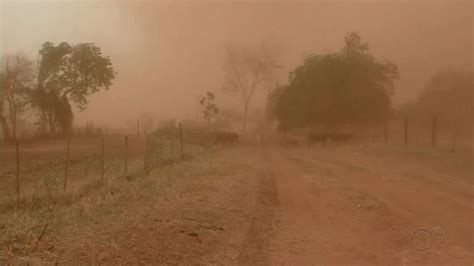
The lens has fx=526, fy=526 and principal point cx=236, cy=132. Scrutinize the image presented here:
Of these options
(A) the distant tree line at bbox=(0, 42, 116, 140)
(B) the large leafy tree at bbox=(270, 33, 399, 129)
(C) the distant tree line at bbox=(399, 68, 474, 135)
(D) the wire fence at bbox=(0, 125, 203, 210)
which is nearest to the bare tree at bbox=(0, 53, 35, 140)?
(A) the distant tree line at bbox=(0, 42, 116, 140)

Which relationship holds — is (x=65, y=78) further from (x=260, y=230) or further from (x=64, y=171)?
(x=260, y=230)

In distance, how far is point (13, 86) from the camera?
132ft

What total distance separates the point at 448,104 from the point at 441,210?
3857 centimetres

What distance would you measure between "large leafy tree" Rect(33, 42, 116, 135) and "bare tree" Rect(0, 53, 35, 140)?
85 cm

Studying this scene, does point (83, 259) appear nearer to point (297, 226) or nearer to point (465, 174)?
point (297, 226)

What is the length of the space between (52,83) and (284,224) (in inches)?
1406

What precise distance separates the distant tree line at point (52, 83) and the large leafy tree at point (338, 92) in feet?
53.7

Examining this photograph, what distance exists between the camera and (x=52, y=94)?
4231cm

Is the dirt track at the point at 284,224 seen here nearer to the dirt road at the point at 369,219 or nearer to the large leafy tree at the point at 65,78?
the dirt road at the point at 369,219

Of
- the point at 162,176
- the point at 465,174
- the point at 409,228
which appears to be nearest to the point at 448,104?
the point at 465,174

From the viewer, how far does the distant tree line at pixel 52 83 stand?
40.2 meters

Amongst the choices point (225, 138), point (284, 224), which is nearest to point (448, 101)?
point (225, 138)

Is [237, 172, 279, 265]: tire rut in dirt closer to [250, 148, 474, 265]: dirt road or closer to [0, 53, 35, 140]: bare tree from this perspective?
[250, 148, 474, 265]: dirt road

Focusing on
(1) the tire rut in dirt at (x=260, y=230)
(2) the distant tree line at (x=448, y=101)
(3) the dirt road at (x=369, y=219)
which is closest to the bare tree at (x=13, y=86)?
(3) the dirt road at (x=369, y=219)
